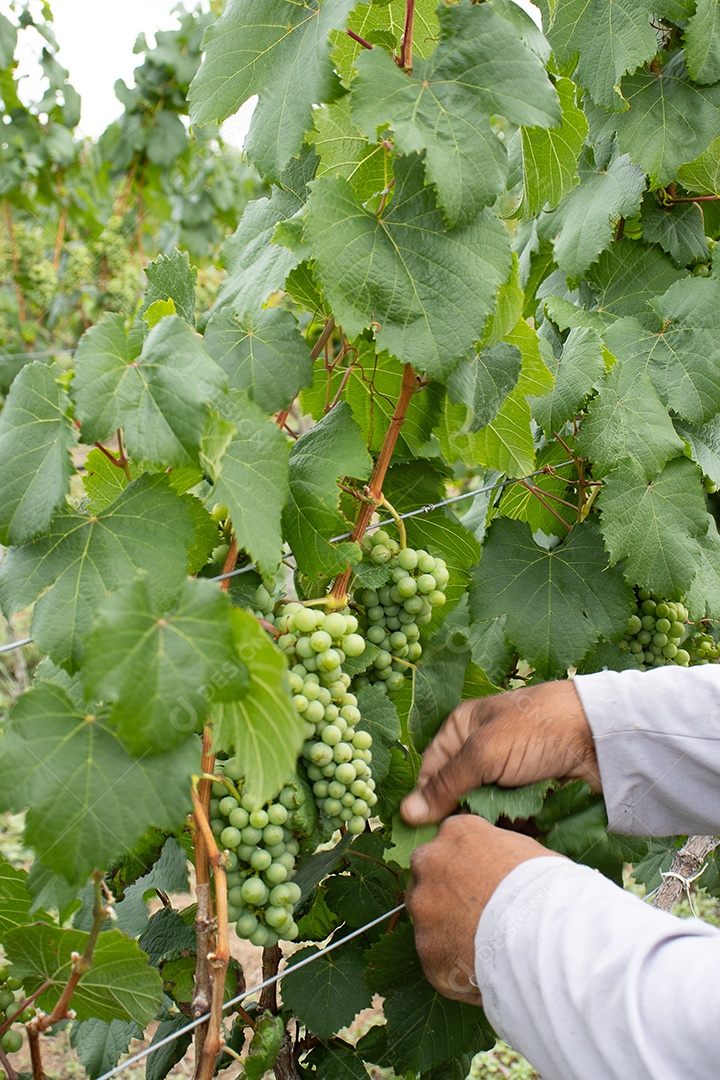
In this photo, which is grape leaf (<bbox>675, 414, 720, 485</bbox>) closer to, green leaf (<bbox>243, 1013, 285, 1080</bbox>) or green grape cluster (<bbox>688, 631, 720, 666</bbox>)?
green grape cluster (<bbox>688, 631, 720, 666</bbox>)

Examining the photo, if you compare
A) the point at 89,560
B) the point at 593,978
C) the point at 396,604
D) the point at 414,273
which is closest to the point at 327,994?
the point at 396,604

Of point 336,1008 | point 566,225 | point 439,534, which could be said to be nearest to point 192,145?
point 566,225

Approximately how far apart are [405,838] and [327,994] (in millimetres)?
540

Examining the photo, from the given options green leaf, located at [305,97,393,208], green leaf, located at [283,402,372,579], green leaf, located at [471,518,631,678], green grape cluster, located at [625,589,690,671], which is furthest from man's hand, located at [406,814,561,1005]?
green leaf, located at [305,97,393,208]

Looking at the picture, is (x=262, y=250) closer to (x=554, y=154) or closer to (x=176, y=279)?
(x=176, y=279)

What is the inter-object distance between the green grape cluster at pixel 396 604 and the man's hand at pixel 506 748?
0.13m

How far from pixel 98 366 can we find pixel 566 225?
4.41 ft

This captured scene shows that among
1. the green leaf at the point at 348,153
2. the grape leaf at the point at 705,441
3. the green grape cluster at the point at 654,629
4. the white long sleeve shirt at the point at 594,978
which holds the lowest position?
the green grape cluster at the point at 654,629

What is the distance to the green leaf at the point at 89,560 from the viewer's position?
114 centimetres

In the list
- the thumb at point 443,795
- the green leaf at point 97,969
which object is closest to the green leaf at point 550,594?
the thumb at point 443,795

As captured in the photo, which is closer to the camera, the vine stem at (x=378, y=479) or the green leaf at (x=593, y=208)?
the vine stem at (x=378, y=479)

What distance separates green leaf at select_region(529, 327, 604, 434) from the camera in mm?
1796

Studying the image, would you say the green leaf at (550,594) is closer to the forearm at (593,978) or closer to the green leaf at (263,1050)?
the forearm at (593,978)

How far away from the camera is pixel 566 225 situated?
2.10 meters
